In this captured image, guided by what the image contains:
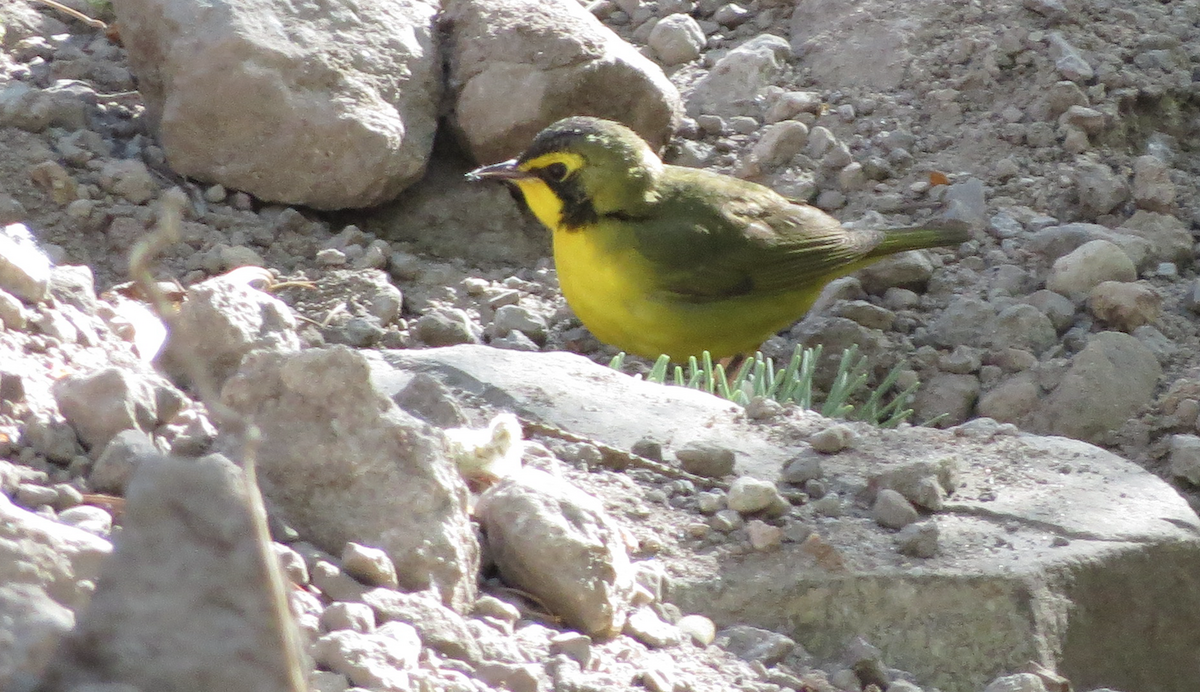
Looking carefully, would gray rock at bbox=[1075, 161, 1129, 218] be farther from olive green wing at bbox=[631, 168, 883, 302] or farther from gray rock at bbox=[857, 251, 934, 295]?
olive green wing at bbox=[631, 168, 883, 302]

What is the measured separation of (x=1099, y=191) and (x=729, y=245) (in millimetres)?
1699

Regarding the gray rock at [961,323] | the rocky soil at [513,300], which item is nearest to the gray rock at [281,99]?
the rocky soil at [513,300]

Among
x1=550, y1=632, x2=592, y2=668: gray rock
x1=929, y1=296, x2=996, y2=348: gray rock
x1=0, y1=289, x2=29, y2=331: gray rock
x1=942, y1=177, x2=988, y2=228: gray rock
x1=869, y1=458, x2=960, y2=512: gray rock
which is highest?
x1=0, y1=289, x2=29, y2=331: gray rock

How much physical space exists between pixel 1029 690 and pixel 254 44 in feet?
12.3

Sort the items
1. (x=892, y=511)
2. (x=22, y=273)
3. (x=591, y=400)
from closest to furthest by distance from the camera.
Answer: (x=22, y=273) < (x=892, y=511) < (x=591, y=400)

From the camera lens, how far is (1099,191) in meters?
6.07

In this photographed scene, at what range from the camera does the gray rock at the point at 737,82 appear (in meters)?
6.59

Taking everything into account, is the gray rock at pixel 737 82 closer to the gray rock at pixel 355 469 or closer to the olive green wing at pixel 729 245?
the olive green wing at pixel 729 245

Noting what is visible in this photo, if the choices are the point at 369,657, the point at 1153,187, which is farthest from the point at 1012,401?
the point at 369,657

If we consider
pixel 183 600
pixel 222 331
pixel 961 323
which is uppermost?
pixel 183 600

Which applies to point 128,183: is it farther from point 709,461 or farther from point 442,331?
point 709,461

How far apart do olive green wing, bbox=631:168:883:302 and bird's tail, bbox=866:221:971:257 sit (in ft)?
0.16

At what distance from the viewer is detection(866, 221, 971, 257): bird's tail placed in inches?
225

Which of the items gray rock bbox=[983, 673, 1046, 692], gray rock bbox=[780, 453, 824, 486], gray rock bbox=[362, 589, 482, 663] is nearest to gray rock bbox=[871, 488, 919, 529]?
gray rock bbox=[780, 453, 824, 486]
